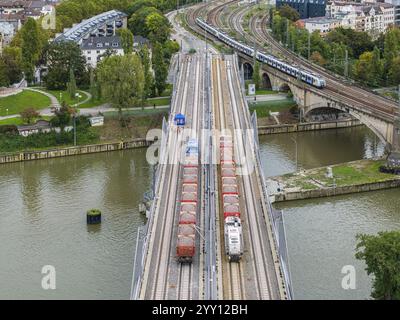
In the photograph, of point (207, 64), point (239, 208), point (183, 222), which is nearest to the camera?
point (183, 222)

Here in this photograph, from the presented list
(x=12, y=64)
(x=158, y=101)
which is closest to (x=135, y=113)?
(x=158, y=101)

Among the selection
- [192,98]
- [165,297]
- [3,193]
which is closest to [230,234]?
[165,297]

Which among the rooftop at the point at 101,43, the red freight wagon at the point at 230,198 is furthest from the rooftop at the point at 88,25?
the red freight wagon at the point at 230,198

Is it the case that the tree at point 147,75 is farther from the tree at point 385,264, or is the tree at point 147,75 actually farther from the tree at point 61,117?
the tree at point 385,264

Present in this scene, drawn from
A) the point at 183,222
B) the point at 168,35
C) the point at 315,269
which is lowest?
the point at 315,269

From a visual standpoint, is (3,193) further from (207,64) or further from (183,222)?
(207,64)

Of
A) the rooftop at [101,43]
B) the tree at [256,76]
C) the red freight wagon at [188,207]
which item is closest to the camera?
the red freight wagon at [188,207]
